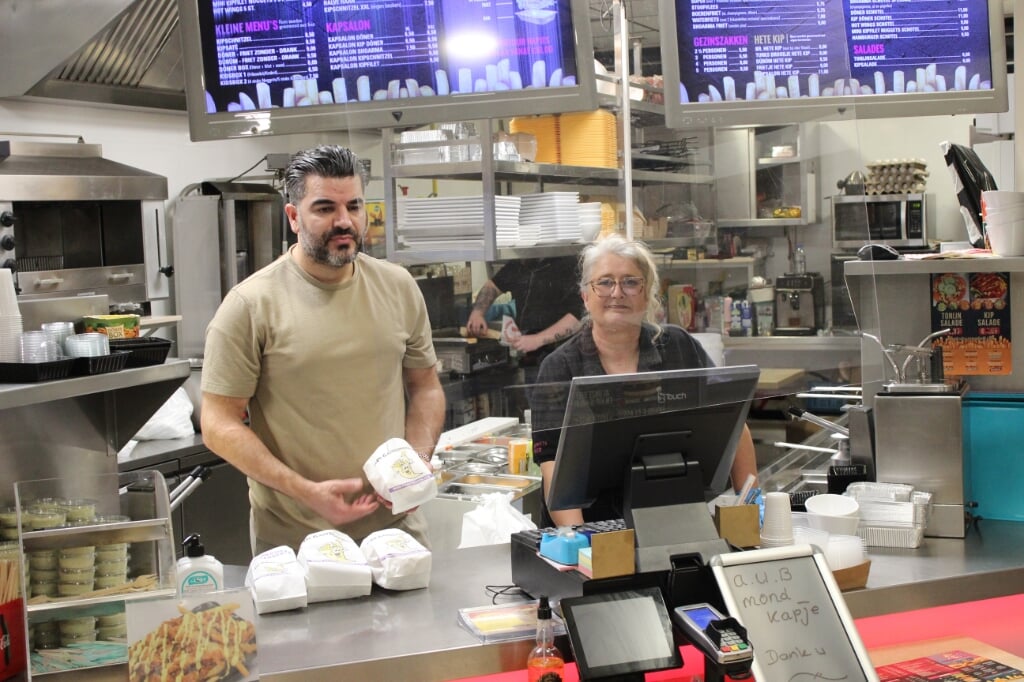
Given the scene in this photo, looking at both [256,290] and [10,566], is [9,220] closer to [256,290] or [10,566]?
[256,290]

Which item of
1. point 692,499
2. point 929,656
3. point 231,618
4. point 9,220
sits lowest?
point 929,656

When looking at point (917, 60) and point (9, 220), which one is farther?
point (9, 220)

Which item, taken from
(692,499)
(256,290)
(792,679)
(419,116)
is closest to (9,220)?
(256,290)

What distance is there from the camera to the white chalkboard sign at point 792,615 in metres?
1.88

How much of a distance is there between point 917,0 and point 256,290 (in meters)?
→ 2.12

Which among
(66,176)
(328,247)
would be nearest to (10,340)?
(328,247)

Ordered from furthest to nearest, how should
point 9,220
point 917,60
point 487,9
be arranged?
point 9,220, point 917,60, point 487,9

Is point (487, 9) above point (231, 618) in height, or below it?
above

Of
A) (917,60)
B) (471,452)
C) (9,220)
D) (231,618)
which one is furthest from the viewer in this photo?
(9,220)

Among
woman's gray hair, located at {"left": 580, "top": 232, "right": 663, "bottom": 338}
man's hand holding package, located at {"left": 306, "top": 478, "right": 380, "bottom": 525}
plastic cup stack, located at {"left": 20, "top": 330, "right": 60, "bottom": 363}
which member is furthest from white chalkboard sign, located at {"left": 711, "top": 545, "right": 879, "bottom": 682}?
plastic cup stack, located at {"left": 20, "top": 330, "right": 60, "bottom": 363}

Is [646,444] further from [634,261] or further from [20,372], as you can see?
[20,372]

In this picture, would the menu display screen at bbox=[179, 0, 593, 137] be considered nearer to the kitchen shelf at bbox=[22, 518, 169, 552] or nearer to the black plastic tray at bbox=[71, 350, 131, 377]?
the black plastic tray at bbox=[71, 350, 131, 377]

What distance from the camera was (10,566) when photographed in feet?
6.19

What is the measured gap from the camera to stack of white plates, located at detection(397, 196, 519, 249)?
276 cm
